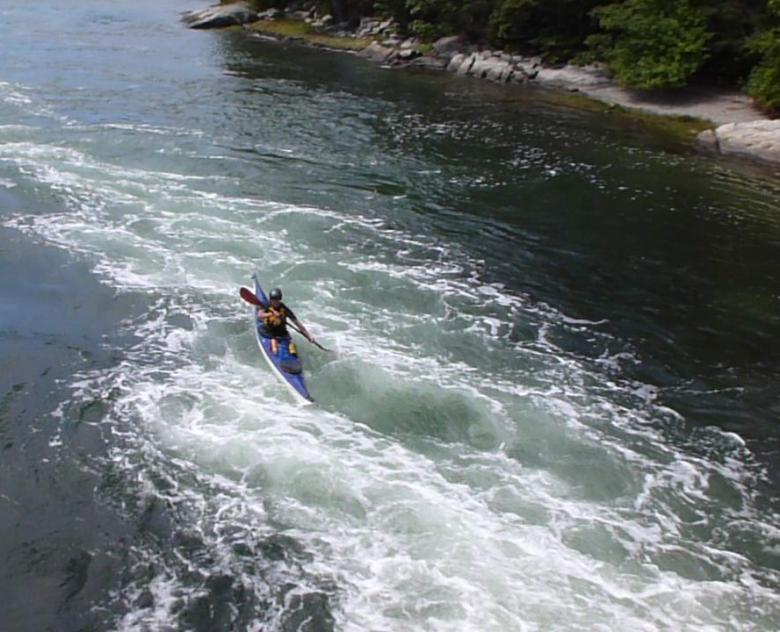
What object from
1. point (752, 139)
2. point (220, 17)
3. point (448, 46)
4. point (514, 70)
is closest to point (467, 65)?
point (514, 70)

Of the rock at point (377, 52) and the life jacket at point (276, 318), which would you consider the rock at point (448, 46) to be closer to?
the rock at point (377, 52)

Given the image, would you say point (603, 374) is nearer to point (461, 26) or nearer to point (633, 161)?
point (633, 161)

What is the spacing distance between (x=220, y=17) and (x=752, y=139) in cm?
4403

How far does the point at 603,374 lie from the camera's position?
15.8 meters

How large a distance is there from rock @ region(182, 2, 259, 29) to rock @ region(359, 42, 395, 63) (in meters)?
15.6

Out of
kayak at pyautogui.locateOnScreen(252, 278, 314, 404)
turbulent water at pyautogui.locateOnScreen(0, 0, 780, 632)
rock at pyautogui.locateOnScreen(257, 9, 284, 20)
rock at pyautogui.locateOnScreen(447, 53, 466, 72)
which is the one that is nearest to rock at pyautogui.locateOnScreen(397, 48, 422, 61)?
rock at pyautogui.locateOnScreen(447, 53, 466, 72)

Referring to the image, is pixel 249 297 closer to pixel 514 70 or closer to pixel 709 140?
pixel 709 140

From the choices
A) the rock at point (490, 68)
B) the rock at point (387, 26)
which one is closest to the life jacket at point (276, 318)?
the rock at point (490, 68)

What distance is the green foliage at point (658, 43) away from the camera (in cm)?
3522

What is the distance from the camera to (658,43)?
119ft

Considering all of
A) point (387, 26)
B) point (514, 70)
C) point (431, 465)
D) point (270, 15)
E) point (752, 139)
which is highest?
point (387, 26)

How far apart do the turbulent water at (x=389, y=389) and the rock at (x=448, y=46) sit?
19.4 m

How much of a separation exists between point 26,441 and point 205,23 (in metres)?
53.1

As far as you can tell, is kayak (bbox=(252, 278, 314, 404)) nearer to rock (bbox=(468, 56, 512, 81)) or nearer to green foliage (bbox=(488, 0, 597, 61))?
rock (bbox=(468, 56, 512, 81))
